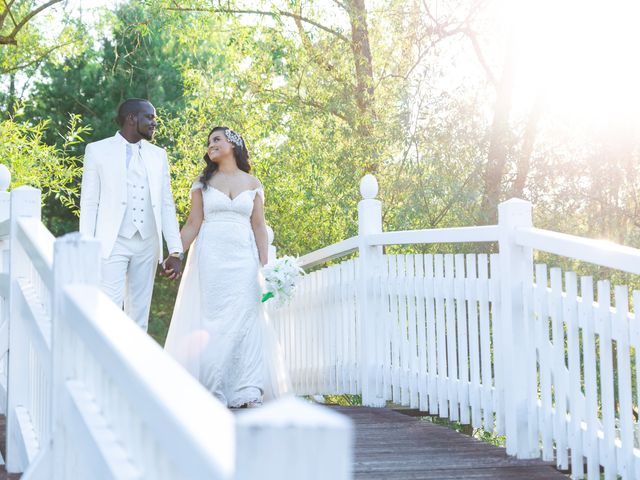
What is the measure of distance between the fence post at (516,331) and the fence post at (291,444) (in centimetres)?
390

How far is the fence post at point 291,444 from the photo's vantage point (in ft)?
4.31

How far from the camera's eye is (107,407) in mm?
2672

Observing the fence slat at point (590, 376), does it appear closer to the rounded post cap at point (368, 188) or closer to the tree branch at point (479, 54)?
the rounded post cap at point (368, 188)

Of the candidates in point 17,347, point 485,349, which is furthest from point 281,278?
point 17,347

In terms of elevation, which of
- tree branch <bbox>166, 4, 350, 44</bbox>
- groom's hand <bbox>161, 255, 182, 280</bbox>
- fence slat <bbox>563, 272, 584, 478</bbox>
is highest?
tree branch <bbox>166, 4, 350, 44</bbox>

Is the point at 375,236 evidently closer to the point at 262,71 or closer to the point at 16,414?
the point at 16,414

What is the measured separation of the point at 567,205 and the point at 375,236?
5.99m

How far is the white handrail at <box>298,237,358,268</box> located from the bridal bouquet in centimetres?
41

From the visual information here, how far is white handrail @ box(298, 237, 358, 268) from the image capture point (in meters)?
7.41

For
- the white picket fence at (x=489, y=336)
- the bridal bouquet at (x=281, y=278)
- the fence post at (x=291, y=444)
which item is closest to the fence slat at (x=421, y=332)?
the white picket fence at (x=489, y=336)

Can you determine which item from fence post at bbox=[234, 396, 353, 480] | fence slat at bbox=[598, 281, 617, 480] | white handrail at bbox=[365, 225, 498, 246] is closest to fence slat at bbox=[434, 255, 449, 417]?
white handrail at bbox=[365, 225, 498, 246]

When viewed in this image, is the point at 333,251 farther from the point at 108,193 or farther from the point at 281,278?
the point at 108,193

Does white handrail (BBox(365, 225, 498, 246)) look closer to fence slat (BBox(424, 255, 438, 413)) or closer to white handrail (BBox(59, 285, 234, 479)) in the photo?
fence slat (BBox(424, 255, 438, 413))

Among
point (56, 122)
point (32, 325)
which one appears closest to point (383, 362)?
point (32, 325)
